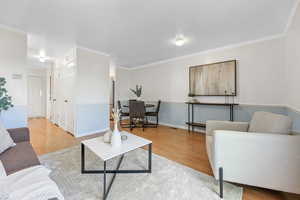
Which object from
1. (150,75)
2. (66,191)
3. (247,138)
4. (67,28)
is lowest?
(66,191)

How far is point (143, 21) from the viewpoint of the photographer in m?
2.18

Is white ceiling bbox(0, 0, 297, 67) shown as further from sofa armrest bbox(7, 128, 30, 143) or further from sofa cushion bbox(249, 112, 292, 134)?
sofa armrest bbox(7, 128, 30, 143)

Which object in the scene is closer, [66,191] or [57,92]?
[66,191]

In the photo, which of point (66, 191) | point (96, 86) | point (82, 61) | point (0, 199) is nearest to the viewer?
point (0, 199)

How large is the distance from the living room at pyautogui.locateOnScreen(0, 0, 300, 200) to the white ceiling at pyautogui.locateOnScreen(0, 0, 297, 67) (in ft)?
0.07

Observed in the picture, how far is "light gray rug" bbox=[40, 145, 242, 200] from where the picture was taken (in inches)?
55.9

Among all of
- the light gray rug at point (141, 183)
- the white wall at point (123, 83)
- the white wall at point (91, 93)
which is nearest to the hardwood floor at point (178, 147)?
the light gray rug at point (141, 183)

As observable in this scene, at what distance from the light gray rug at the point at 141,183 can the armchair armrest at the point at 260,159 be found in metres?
0.30

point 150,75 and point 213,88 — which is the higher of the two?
point 150,75

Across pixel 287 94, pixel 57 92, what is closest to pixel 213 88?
pixel 287 94

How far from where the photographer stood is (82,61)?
11.2 ft

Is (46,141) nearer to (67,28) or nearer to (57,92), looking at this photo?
(57,92)

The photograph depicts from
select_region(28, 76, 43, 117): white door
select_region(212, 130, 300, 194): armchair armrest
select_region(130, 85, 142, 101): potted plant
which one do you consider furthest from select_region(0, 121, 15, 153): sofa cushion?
select_region(28, 76, 43, 117): white door

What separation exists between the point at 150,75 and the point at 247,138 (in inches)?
164
